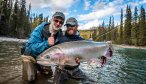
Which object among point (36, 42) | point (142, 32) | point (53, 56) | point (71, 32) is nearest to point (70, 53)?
point (53, 56)

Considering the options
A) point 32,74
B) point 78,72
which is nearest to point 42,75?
point 32,74

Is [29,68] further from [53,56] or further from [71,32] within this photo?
[53,56]

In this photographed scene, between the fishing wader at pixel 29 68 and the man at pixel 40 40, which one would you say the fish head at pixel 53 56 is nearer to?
the man at pixel 40 40

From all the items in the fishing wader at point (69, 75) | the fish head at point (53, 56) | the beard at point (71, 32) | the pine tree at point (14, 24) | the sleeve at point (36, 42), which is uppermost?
the pine tree at point (14, 24)

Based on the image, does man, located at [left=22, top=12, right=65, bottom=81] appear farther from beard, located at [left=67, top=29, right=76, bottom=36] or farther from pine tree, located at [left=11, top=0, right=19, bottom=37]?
pine tree, located at [left=11, top=0, right=19, bottom=37]

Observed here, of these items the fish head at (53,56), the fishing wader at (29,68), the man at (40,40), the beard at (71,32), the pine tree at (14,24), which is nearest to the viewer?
the fish head at (53,56)

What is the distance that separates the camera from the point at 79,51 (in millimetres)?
4867

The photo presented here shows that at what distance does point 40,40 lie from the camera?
21.2 feet

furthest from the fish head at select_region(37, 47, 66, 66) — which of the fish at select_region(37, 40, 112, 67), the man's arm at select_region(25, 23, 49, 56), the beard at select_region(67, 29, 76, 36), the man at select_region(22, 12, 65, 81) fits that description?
the beard at select_region(67, 29, 76, 36)

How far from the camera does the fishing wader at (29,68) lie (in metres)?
7.28

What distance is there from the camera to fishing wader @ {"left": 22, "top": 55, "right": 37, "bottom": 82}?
23.9 feet

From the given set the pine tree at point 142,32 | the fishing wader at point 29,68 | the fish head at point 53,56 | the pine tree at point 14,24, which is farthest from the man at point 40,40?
the pine tree at point 142,32

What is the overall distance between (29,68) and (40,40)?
1395 millimetres

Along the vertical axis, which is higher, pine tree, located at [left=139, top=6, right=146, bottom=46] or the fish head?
pine tree, located at [left=139, top=6, right=146, bottom=46]
